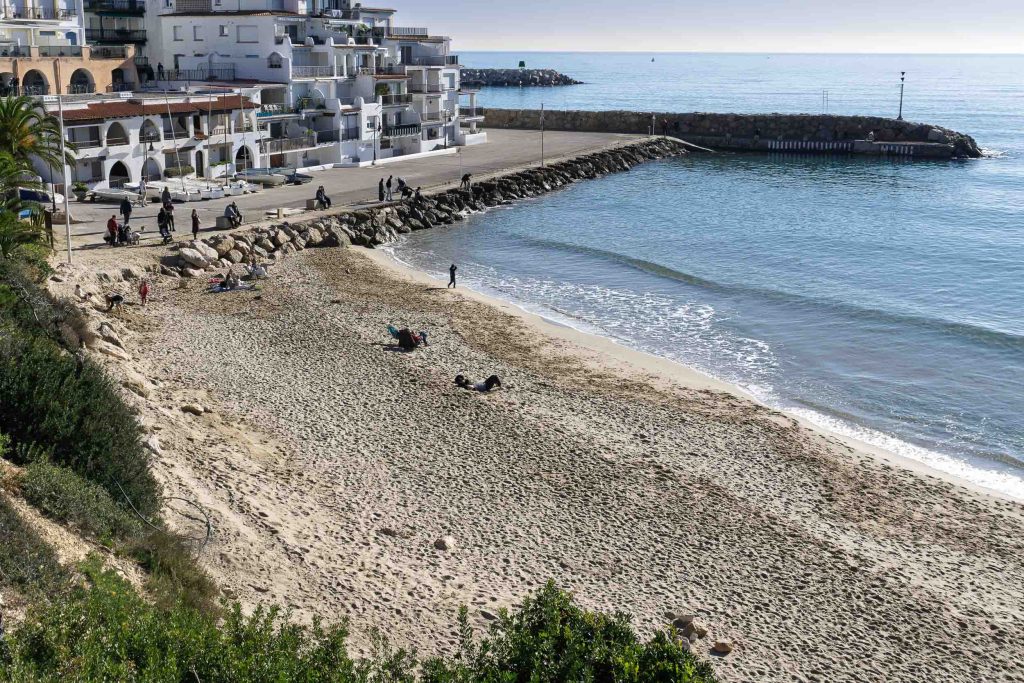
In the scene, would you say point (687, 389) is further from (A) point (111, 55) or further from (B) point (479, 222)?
(A) point (111, 55)

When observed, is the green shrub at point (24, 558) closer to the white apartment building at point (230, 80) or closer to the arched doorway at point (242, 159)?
the white apartment building at point (230, 80)

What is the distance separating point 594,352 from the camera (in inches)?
1265

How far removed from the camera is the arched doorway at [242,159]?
5745cm

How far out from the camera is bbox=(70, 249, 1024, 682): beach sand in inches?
645

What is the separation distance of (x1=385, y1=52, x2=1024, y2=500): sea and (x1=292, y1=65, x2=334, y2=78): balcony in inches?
620

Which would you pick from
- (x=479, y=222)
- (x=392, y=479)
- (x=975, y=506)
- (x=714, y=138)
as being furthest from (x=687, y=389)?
(x=714, y=138)

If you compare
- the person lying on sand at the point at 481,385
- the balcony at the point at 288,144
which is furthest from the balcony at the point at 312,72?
the person lying on sand at the point at 481,385

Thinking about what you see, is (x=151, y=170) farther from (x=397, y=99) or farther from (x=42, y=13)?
(x=397, y=99)

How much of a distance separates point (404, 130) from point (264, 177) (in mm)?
19622

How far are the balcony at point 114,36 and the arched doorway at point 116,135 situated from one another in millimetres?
21209

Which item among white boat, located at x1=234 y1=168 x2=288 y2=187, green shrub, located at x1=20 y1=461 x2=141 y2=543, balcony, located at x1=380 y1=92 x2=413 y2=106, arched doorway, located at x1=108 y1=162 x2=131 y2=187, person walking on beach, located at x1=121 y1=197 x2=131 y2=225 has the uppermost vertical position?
balcony, located at x1=380 y1=92 x2=413 y2=106

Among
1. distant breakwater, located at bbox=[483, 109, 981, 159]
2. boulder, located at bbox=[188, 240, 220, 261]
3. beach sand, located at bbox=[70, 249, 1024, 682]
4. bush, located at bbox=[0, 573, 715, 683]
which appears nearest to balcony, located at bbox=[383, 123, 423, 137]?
distant breakwater, located at bbox=[483, 109, 981, 159]

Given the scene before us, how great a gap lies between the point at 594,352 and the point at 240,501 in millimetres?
15778

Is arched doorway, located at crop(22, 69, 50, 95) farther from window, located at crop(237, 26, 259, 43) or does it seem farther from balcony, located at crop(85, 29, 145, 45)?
window, located at crop(237, 26, 259, 43)
